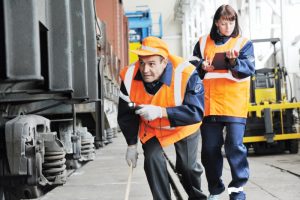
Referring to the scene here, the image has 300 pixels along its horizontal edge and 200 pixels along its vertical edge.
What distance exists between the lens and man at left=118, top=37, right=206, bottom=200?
3543mm

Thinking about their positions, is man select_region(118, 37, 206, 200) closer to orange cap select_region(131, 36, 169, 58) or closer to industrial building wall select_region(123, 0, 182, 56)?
orange cap select_region(131, 36, 169, 58)

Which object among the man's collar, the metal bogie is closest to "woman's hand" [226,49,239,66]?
the man's collar

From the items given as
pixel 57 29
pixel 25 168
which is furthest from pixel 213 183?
pixel 57 29

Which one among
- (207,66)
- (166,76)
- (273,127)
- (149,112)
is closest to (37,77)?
(149,112)

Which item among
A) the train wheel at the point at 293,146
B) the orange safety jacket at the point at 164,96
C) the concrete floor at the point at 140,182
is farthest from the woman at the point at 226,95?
the train wheel at the point at 293,146

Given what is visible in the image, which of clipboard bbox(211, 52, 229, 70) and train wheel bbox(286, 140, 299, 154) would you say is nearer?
clipboard bbox(211, 52, 229, 70)

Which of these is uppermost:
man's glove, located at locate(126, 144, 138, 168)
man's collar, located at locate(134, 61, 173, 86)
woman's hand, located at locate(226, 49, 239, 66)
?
woman's hand, located at locate(226, 49, 239, 66)

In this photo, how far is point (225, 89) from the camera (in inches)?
177

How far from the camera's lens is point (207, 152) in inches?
180

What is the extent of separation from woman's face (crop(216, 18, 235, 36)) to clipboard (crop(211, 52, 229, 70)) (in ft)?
0.54

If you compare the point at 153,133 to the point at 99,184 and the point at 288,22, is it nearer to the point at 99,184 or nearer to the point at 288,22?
the point at 99,184

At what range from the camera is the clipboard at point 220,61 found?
4484 mm

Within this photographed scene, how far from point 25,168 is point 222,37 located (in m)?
1.82

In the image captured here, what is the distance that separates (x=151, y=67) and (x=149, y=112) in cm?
29
